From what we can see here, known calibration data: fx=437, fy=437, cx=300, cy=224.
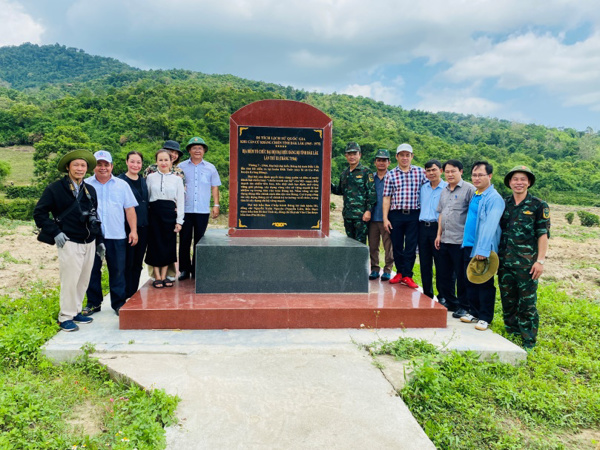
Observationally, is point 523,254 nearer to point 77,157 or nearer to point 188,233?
point 188,233

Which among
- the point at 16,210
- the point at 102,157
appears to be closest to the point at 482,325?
the point at 102,157

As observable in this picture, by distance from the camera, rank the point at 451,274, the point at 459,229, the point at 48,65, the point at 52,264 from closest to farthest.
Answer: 1. the point at 459,229
2. the point at 451,274
3. the point at 52,264
4. the point at 48,65

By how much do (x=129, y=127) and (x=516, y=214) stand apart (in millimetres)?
36877

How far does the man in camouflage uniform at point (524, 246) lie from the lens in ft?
12.2

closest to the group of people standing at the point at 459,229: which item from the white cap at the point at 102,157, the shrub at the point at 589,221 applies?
the white cap at the point at 102,157

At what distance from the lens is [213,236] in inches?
190

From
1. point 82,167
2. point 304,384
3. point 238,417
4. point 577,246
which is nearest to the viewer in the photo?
point 238,417

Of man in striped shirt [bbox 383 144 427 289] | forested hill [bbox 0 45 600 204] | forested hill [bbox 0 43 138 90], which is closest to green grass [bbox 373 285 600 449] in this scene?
man in striped shirt [bbox 383 144 427 289]

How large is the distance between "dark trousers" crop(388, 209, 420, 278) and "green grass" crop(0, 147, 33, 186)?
27.5 meters

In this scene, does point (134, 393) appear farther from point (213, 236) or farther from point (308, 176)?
point (308, 176)

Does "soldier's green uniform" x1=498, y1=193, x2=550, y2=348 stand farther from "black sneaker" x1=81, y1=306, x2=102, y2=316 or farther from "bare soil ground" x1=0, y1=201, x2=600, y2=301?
"black sneaker" x1=81, y1=306, x2=102, y2=316

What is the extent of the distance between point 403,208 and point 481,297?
1.25 metres

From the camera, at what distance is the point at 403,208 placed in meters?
4.86

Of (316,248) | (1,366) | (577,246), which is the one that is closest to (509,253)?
(316,248)
